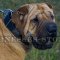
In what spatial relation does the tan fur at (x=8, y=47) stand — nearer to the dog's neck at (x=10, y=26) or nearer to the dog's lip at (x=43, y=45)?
the dog's neck at (x=10, y=26)

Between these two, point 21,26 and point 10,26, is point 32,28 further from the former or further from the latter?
point 10,26

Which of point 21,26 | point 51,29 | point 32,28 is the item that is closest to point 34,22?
point 32,28

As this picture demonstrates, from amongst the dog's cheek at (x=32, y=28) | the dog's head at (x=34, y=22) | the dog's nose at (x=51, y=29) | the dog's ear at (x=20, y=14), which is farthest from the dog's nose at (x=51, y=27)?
the dog's ear at (x=20, y=14)

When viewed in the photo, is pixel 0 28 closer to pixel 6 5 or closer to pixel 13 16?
pixel 13 16

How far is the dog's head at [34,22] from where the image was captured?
7496 mm

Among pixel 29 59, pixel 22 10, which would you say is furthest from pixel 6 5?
pixel 22 10

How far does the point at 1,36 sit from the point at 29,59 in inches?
55.9

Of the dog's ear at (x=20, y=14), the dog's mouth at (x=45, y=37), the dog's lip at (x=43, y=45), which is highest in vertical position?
the dog's ear at (x=20, y=14)

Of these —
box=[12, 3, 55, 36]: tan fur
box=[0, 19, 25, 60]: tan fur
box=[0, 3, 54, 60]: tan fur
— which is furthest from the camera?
box=[12, 3, 55, 36]: tan fur

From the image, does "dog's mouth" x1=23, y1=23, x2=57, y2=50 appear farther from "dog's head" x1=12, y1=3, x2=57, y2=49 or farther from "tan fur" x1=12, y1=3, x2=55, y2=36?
"tan fur" x1=12, y1=3, x2=55, y2=36

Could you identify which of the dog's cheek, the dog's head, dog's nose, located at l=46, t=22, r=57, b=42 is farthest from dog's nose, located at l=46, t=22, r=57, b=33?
the dog's cheek

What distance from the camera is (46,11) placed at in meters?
7.62

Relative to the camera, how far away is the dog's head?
24.6 feet

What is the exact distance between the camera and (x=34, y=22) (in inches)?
298
